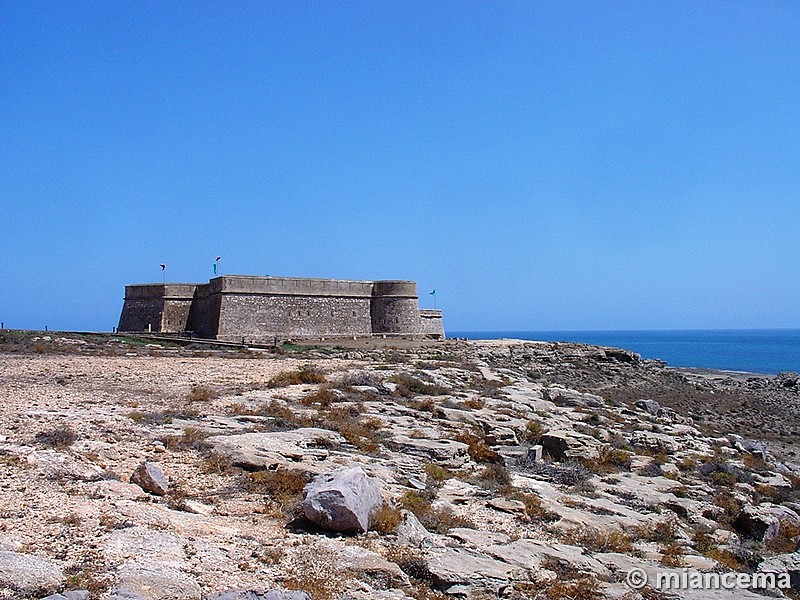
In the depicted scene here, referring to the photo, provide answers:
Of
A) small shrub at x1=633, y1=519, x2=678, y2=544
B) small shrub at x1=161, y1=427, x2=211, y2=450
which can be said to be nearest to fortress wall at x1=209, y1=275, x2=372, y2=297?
small shrub at x1=161, y1=427, x2=211, y2=450

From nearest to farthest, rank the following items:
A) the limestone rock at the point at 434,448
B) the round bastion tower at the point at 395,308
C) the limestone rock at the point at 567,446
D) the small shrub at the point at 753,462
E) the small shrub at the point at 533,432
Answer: the limestone rock at the point at 434,448
the limestone rock at the point at 567,446
the small shrub at the point at 533,432
the small shrub at the point at 753,462
the round bastion tower at the point at 395,308

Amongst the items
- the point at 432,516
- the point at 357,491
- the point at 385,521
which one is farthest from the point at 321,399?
the point at 385,521

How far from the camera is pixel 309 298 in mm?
37875

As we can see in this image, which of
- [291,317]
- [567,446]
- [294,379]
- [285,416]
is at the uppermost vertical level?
[291,317]

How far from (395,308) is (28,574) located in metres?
35.0

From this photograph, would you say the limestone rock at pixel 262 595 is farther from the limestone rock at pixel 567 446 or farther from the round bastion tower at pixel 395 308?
the round bastion tower at pixel 395 308

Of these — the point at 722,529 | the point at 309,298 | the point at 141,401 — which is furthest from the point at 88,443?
the point at 309,298

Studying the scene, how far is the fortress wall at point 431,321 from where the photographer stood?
42.6m

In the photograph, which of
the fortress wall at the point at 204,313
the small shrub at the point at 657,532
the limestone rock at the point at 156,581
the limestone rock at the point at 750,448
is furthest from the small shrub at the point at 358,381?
the fortress wall at the point at 204,313

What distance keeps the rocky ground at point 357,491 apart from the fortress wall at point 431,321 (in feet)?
83.3

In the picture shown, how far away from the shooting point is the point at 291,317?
122 ft

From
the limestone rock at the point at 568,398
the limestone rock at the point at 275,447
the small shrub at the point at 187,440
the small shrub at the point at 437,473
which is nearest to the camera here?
the limestone rock at the point at 275,447

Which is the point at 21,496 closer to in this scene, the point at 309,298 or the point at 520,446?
the point at 520,446

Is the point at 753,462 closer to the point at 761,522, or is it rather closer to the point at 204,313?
the point at 761,522
